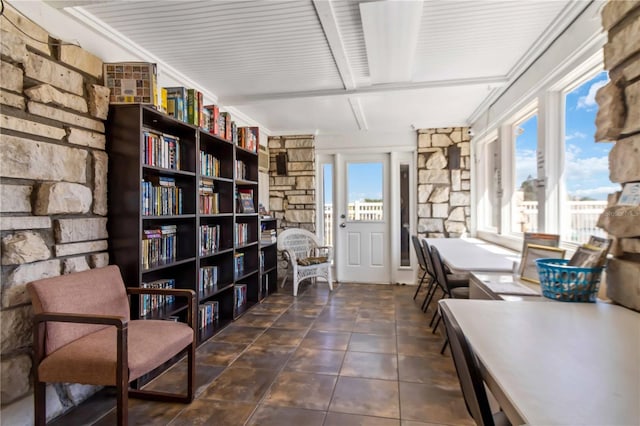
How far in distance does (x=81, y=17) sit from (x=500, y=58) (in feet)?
9.68

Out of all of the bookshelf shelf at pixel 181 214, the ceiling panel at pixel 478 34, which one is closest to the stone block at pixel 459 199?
the ceiling panel at pixel 478 34

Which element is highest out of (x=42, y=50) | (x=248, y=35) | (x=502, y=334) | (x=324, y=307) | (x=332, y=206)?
(x=248, y=35)

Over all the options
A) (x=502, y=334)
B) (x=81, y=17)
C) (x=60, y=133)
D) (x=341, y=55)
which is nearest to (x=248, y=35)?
(x=341, y=55)

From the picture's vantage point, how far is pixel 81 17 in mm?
1976

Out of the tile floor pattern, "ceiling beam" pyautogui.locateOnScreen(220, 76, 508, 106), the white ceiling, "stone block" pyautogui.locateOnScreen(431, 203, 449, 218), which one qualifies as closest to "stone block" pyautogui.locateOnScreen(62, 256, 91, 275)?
the tile floor pattern

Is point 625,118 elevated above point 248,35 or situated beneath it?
situated beneath

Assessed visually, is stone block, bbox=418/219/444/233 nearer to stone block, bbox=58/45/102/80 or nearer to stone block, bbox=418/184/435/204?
stone block, bbox=418/184/435/204

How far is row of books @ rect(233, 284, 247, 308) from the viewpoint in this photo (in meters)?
3.54

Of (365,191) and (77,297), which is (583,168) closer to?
(365,191)

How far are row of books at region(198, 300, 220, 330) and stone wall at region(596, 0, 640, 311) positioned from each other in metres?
2.82

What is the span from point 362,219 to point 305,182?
1039 millimetres

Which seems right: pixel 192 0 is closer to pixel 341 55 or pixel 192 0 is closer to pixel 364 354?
pixel 341 55

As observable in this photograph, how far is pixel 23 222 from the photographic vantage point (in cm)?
163

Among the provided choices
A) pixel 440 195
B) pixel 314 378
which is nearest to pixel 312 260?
pixel 440 195
